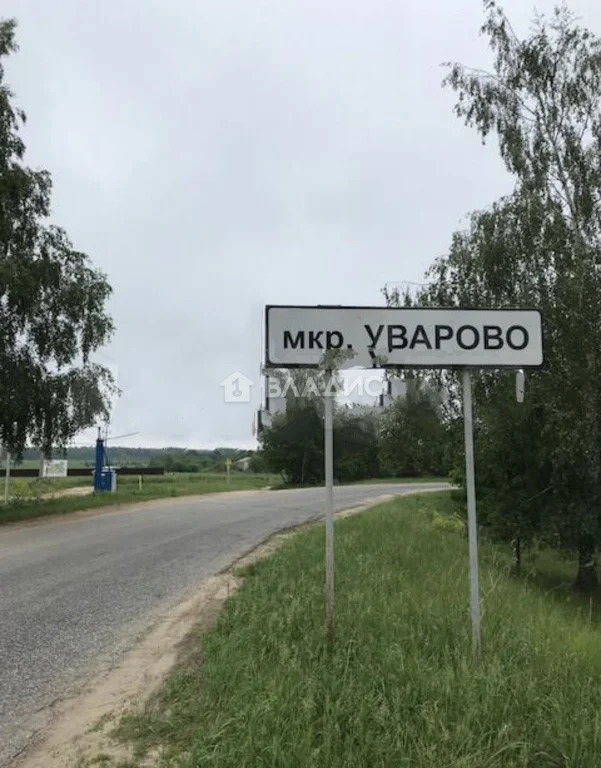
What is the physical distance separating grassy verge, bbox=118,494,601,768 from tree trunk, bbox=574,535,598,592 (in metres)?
10.1

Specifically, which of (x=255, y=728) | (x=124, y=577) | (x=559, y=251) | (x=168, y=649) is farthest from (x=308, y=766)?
(x=559, y=251)

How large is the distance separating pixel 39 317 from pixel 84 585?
12891 mm

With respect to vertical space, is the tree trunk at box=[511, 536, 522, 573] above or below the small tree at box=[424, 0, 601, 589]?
below

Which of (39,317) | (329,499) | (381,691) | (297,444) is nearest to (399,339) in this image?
(329,499)

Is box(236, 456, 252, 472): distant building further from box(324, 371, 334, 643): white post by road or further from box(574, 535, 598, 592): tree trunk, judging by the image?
box(324, 371, 334, 643): white post by road

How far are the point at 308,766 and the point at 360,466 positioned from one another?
217 feet

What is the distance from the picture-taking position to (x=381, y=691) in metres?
4.06

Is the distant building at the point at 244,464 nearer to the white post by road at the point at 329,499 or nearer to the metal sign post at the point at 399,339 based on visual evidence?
the white post by road at the point at 329,499

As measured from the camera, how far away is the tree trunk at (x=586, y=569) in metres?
15.9

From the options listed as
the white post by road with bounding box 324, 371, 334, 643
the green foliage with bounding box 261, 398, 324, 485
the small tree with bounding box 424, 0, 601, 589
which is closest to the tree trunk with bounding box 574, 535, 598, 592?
the small tree with bounding box 424, 0, 601, 589

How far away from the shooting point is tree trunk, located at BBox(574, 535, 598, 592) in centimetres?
1593

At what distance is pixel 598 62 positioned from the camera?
15.8 meters

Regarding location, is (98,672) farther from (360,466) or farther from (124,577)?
(360,466)

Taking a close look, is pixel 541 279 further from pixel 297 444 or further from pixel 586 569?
pixel 297 444
